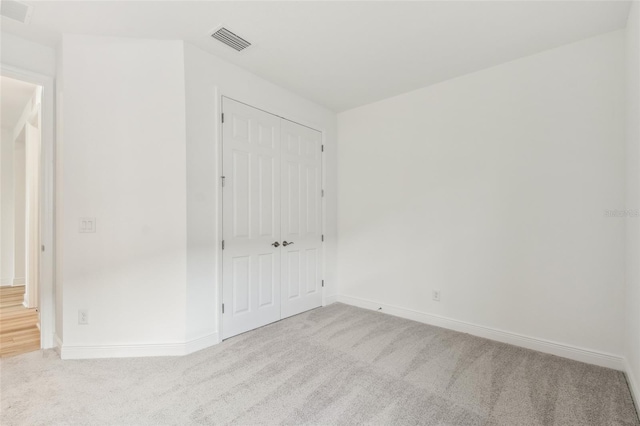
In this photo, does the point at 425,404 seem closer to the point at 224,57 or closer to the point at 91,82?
the point at 224,57

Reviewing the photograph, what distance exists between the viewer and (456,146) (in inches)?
125

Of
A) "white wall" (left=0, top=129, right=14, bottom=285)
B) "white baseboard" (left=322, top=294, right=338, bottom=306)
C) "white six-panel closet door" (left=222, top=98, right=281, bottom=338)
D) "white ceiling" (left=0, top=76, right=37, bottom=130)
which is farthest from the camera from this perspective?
"white wall" (left=0, top=129, right=14, bottom=285)

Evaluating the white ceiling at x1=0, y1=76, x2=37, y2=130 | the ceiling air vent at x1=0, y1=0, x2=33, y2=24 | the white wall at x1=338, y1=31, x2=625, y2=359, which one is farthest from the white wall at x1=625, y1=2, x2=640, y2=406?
the white ceiling at x1=0, y1=76, x2=37, y2=130

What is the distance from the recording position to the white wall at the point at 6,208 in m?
5.13

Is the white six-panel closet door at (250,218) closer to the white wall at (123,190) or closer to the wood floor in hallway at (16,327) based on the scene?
the white wall at (123,190)

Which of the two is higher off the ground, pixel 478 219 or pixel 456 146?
pixel 456 146

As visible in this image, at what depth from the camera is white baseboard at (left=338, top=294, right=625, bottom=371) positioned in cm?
236

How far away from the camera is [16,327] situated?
3213mm

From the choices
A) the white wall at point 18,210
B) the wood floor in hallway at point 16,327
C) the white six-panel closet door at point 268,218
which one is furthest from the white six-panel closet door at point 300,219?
the white wall at point 18,210

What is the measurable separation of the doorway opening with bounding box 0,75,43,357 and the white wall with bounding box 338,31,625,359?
370 centimetres

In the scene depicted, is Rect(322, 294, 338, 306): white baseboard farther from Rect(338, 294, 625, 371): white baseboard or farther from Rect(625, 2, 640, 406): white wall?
Rect(625, 2, 640, 406): white wall

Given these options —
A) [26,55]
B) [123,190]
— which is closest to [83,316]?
[123,190]

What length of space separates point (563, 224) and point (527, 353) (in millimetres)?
1189

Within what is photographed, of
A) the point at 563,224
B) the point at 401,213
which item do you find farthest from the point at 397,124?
the point at 563,224
